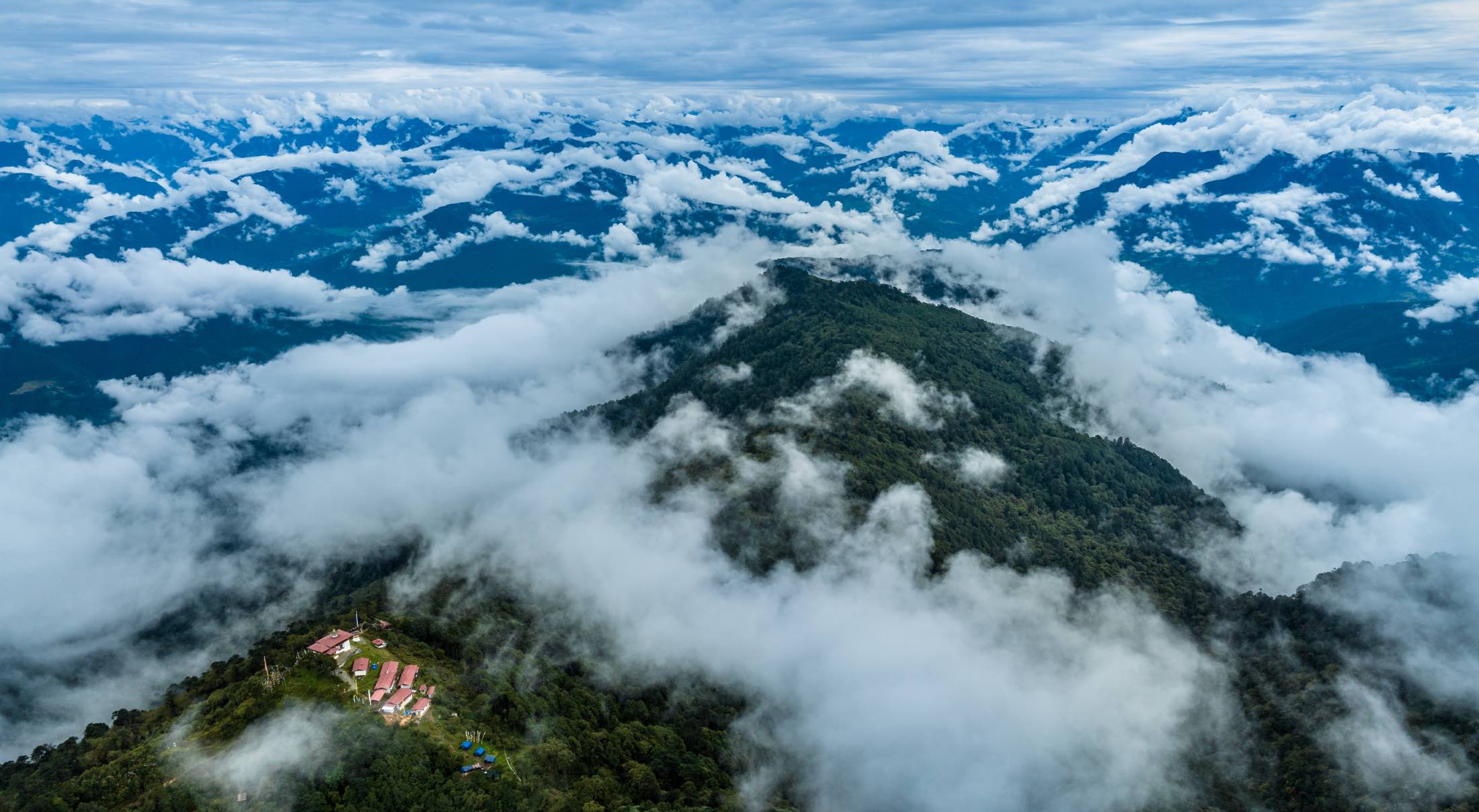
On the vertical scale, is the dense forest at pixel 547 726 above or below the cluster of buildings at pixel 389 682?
below

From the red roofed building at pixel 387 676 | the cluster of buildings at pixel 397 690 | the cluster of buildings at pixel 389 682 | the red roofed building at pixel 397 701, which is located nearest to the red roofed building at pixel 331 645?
the cluster of buildings at pixel 389 682

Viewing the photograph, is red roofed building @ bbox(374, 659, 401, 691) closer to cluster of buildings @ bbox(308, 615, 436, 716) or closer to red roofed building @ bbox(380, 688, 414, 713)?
cluster of buildings @ bbox(308, 615, 436, 716)

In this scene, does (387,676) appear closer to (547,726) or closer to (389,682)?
(389,682)

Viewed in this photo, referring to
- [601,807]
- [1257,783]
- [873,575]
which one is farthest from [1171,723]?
[601,807]

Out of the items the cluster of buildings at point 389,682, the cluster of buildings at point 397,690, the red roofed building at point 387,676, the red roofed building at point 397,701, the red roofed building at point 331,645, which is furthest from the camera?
the red roofed building at point 331,645

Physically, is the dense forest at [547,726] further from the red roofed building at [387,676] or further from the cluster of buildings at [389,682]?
the red roofed building at [387,676]

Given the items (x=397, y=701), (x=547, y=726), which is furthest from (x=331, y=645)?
(x=547, y=726)
